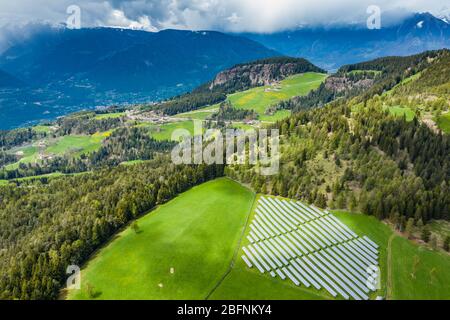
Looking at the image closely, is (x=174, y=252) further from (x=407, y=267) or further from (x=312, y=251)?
(x=407, y=267)

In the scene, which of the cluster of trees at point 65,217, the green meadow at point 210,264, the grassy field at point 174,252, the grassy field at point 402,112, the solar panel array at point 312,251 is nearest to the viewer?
the green meadow at point 210,264

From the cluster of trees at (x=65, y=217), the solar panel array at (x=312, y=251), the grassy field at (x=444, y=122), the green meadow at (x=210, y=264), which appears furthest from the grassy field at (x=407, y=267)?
the cluster of trees at (x=65, y=217)

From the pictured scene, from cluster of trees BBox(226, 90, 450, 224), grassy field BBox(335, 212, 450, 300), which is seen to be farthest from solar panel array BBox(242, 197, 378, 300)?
cluster of trees BBox(226, 90, 450, 224)

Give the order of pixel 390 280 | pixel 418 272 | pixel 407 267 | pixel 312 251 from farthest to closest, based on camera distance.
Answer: pixel 312 251
pixel 407 267
pixel 418 272
pixel 390 280

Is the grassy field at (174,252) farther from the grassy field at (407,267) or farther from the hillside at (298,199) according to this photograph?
the grassy field at (407,267)

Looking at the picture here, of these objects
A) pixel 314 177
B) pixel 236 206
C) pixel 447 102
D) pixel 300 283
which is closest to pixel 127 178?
pixel 236 206

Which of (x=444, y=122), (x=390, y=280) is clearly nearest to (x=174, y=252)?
(x=390, y=280)
